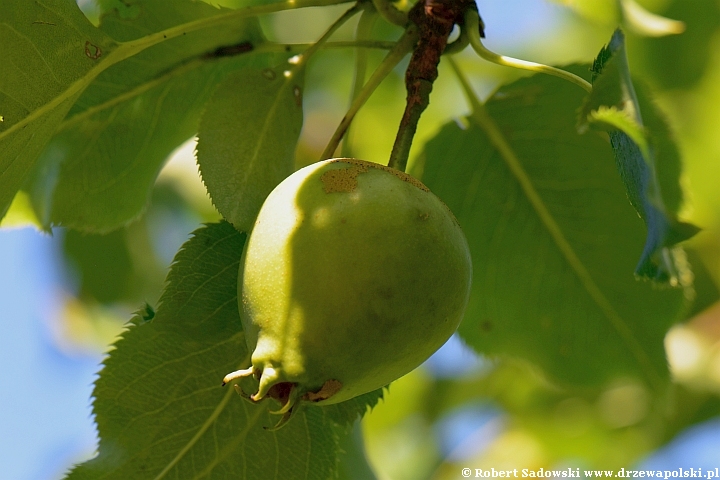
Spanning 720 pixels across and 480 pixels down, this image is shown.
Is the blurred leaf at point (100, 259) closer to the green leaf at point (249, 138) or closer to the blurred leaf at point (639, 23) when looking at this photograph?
the green leaf at point (249, 138)

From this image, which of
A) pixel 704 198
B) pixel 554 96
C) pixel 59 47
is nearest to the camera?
pixel 59 47

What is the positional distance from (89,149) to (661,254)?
1.01 metres

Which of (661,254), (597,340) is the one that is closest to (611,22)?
(597,340)

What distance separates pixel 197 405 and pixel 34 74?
55 centimetres

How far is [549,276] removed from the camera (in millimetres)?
1567

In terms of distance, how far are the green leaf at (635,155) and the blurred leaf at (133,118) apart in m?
0.64

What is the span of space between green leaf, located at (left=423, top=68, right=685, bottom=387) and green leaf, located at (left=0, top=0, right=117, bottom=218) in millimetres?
667

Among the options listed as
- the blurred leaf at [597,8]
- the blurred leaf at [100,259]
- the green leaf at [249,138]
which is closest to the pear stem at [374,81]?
the green leaf at [249,138]

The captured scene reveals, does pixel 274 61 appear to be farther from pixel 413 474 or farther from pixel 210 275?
pixel 413 474

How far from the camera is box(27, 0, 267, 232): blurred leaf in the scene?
1.37m

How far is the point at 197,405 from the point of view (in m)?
1.28

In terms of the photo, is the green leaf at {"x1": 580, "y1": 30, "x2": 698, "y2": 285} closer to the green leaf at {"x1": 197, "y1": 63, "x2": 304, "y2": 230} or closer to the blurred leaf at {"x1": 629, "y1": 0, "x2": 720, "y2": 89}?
the green leaf at {"x1": 197, "y1": 63, "x2": 304, "y2": 230}

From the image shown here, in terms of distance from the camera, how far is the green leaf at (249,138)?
1.22 metres

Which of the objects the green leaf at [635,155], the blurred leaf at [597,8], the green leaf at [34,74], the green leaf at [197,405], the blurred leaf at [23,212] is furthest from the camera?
the blurred leaf at [597,8]
